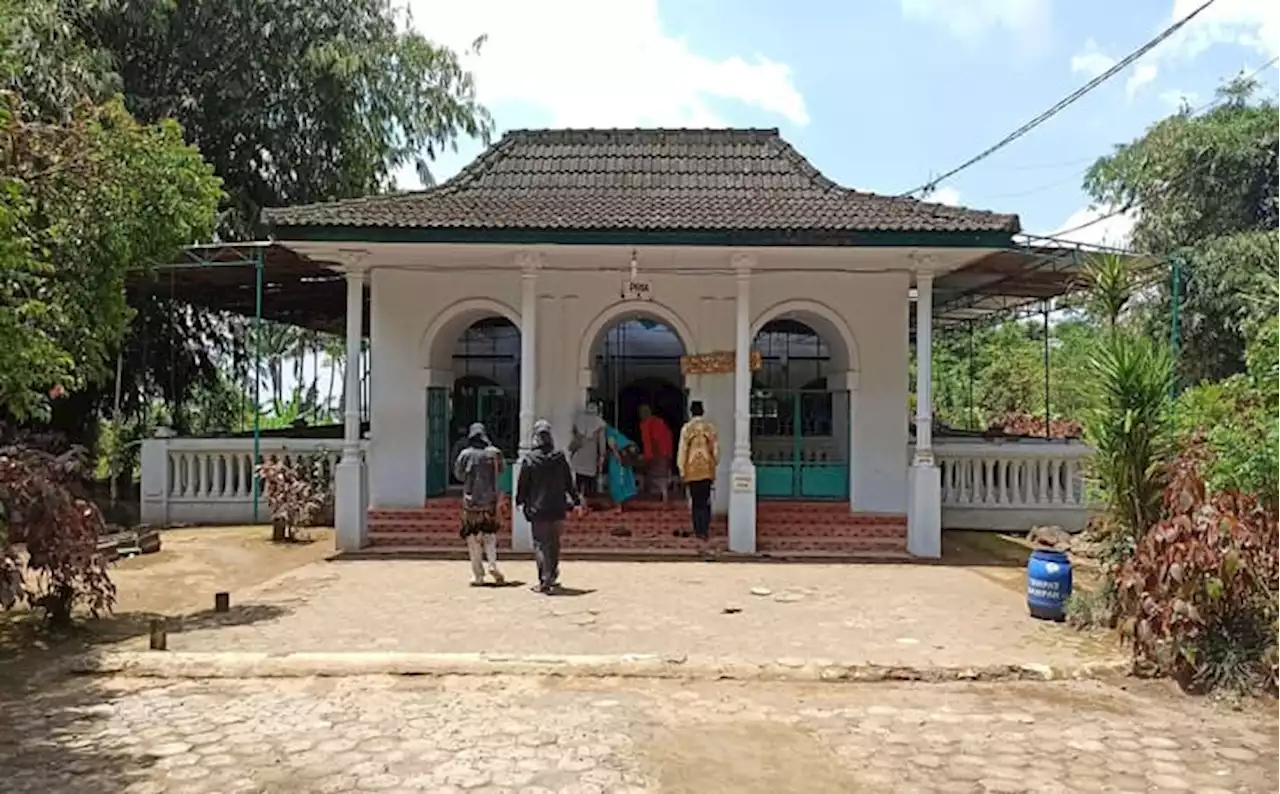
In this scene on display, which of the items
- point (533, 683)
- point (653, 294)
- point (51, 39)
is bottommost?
point (533, 683)

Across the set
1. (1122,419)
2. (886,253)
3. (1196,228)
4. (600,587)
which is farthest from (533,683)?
(1196,228)

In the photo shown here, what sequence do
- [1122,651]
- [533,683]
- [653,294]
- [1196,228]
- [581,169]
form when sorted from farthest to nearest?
[1196,228]
[581,169]
[653,294]
[1122,651]
[533,683]

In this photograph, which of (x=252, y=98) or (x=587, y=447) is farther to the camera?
(x=252, y=98)

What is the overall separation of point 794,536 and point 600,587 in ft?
11.6

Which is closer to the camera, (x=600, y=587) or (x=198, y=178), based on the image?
(x=198, y=178)

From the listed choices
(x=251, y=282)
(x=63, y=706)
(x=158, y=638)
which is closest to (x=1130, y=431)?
(x=158, y=638)

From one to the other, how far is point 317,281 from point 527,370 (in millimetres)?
5481

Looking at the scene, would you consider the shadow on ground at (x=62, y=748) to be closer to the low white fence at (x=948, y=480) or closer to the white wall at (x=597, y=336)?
the white wall at (x=597, y=336)

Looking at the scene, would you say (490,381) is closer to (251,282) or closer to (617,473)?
(617,473)

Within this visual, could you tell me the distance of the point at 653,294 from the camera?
542 inches

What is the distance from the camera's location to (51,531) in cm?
753

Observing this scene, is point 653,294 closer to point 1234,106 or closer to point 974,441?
point 974,441

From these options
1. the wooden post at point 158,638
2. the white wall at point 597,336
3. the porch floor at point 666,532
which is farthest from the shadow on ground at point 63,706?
the white wall at point 597,336

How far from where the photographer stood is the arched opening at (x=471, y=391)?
14.1 meters
